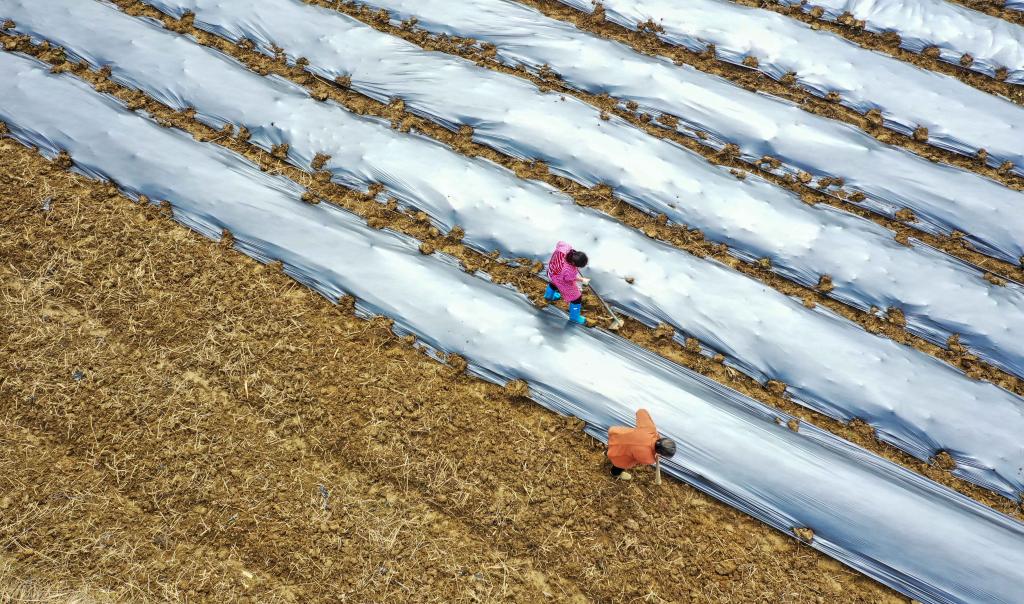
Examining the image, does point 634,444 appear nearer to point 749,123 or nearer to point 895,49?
point 749,123

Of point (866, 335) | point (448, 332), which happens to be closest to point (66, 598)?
point (448, 332)

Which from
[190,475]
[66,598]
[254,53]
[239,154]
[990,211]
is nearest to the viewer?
[66,598]

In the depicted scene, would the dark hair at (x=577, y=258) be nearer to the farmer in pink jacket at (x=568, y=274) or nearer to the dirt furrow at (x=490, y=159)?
the farmer in pink jacket at (x=568, y=274)

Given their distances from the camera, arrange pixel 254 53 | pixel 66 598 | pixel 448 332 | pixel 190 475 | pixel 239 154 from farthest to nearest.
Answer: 1. pixel 254 53
2. pixel 239 154
3. pixel 448 332
4. pixel 190 475
5. pixel 66 598

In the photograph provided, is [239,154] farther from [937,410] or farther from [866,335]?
[937,410]

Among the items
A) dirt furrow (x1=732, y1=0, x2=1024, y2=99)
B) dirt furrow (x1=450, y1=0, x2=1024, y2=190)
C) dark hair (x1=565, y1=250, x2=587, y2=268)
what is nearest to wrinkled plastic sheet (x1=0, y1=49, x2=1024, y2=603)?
dark hair (x1=565, y1=250, x2=587, y2=268)

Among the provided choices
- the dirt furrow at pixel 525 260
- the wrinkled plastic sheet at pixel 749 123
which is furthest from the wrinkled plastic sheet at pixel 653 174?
the wrinkled plastic sheet at pixel 749 123

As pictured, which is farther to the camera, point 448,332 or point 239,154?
point 239,154
